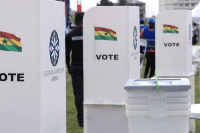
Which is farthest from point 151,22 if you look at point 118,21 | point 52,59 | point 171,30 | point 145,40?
point 52,59

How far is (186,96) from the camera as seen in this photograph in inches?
188

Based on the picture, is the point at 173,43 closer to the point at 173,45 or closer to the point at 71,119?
the point at 173,45

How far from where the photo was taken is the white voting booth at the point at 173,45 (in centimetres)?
983

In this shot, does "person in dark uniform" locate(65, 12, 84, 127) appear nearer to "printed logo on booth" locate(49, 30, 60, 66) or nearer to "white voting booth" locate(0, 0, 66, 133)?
"printed logo on booth" locate(49, 30, 60, 66)

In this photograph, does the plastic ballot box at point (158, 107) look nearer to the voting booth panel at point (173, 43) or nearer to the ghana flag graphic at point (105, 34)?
the ghana flag graphic at point (105, 34)

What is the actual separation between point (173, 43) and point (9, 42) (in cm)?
537

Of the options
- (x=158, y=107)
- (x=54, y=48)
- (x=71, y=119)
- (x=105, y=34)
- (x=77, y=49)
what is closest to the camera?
(x=158, y=107)

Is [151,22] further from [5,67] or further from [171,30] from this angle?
[5,67]

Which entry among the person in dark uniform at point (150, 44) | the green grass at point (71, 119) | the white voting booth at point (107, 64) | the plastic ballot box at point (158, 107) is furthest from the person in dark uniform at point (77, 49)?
the person in dark uniform at point (150, 44)

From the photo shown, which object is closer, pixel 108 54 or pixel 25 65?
pixel 25 65

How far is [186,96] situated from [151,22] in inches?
415

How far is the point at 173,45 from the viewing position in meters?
9.98

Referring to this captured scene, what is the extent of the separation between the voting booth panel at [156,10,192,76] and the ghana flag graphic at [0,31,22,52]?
5220mm

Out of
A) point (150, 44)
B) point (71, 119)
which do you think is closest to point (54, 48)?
point (71, 119)
